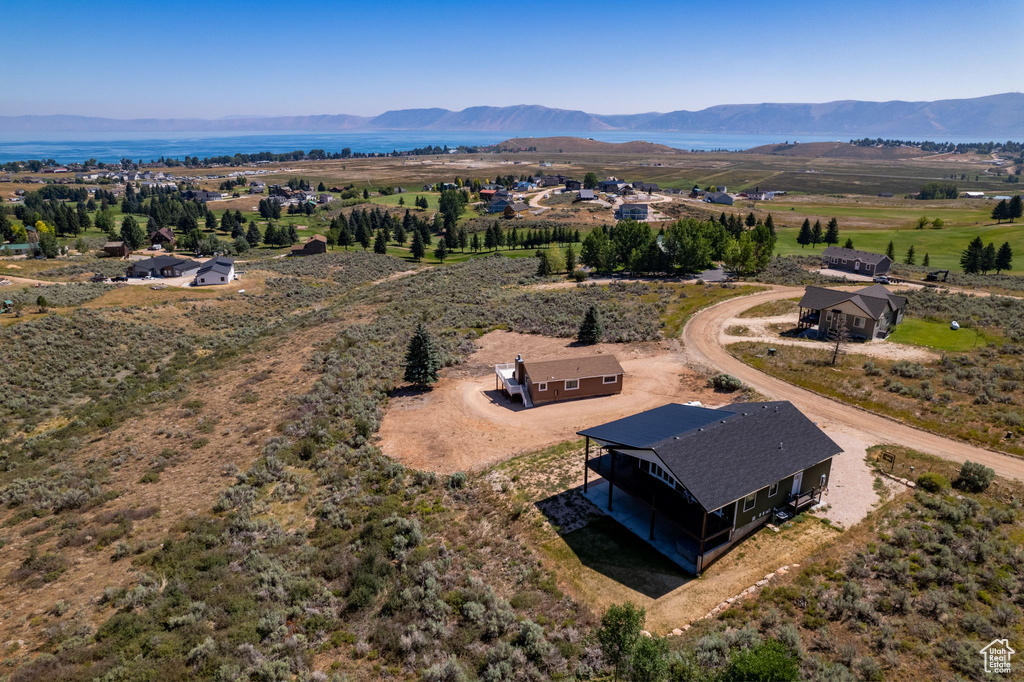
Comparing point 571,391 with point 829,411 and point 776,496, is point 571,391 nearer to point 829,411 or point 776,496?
point 776,496

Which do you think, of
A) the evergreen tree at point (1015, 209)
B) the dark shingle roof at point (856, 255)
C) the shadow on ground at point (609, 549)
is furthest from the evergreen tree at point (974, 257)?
the shadow on ground at point (609, 549)

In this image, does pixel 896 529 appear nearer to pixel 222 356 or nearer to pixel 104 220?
pixel 222 356

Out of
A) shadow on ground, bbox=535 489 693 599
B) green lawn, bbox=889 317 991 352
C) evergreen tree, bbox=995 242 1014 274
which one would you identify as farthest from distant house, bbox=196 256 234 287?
evergreen tree, bbox=995 242 1014 274

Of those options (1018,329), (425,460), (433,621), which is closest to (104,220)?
(425,460)

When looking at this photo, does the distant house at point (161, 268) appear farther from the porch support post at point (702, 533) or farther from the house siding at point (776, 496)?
the house siding at point (776, 496)

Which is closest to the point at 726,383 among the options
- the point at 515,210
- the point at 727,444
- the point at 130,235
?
the point at 727,444

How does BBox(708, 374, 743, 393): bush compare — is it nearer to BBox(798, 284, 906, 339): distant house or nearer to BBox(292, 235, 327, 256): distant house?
BBox(798, 284, 906, 339): distant house
